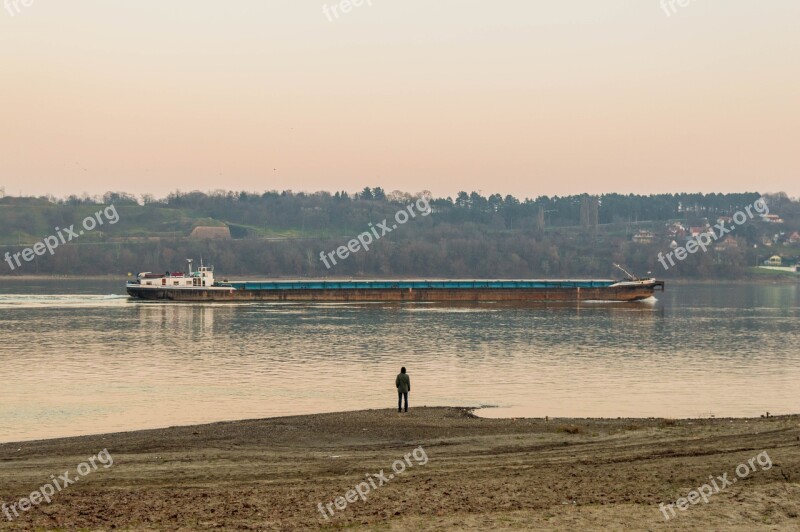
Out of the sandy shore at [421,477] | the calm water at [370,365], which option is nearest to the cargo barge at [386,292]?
the calm water at [370,365]

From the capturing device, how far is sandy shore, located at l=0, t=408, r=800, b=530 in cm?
1484

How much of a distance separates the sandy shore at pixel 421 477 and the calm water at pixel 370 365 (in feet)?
25.7

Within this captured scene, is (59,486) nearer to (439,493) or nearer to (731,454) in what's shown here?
(439,493)

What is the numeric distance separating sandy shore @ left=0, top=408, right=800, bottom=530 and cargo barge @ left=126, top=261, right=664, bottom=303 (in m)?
93.1

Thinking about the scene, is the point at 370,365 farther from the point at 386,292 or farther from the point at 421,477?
the point at 386,292

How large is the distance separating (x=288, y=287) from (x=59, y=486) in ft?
345

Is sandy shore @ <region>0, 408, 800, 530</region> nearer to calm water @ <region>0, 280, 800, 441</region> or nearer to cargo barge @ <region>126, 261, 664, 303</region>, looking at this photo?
calm water @ <region>0, 280, 800, 441</region>

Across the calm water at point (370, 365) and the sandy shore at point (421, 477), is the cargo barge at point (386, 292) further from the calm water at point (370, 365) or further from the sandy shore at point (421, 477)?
the sandy shore at point (421, 477)

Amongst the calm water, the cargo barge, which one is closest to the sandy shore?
the calm water

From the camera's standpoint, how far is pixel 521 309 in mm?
106062

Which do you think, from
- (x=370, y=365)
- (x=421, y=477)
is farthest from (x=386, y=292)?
(x=421, y=477)

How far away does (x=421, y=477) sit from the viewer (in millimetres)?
18328

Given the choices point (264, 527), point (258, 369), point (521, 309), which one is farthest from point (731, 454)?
point (521, 309)

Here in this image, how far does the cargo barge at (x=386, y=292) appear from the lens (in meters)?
120
